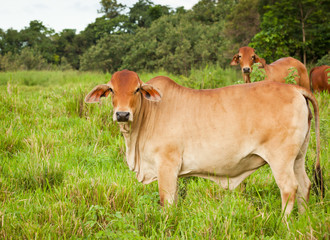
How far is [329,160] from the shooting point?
3537 mm

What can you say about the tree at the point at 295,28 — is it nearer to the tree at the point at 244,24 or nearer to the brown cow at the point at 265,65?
the tree at the point at 244,24

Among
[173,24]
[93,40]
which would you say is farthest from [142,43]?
[93,40]

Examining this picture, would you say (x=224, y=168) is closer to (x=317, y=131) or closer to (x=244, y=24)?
(x=317, y=131)

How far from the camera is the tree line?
12.5 m

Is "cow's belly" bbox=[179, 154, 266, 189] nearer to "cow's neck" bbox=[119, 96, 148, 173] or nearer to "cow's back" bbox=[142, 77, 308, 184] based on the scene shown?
"cow's back" bbox=[142, 77, 308, 184]

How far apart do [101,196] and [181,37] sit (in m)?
22.3

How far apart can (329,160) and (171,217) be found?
6.67 ft

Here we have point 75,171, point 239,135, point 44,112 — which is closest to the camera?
point 239,135

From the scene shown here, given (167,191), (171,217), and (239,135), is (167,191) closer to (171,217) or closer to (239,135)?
(171,217)

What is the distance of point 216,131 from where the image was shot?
272 centimetres

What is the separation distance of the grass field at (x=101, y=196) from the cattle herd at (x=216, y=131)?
217 millimetres

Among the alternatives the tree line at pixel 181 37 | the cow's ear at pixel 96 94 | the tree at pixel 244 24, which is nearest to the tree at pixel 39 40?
the tree line at pixel 181 37

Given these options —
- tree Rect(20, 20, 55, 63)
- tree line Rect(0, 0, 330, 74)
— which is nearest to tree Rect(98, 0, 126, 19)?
tree line Rect(0, 0, 330, 74)

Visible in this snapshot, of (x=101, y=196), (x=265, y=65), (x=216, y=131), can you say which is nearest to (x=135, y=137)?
(x=101, y=196)
